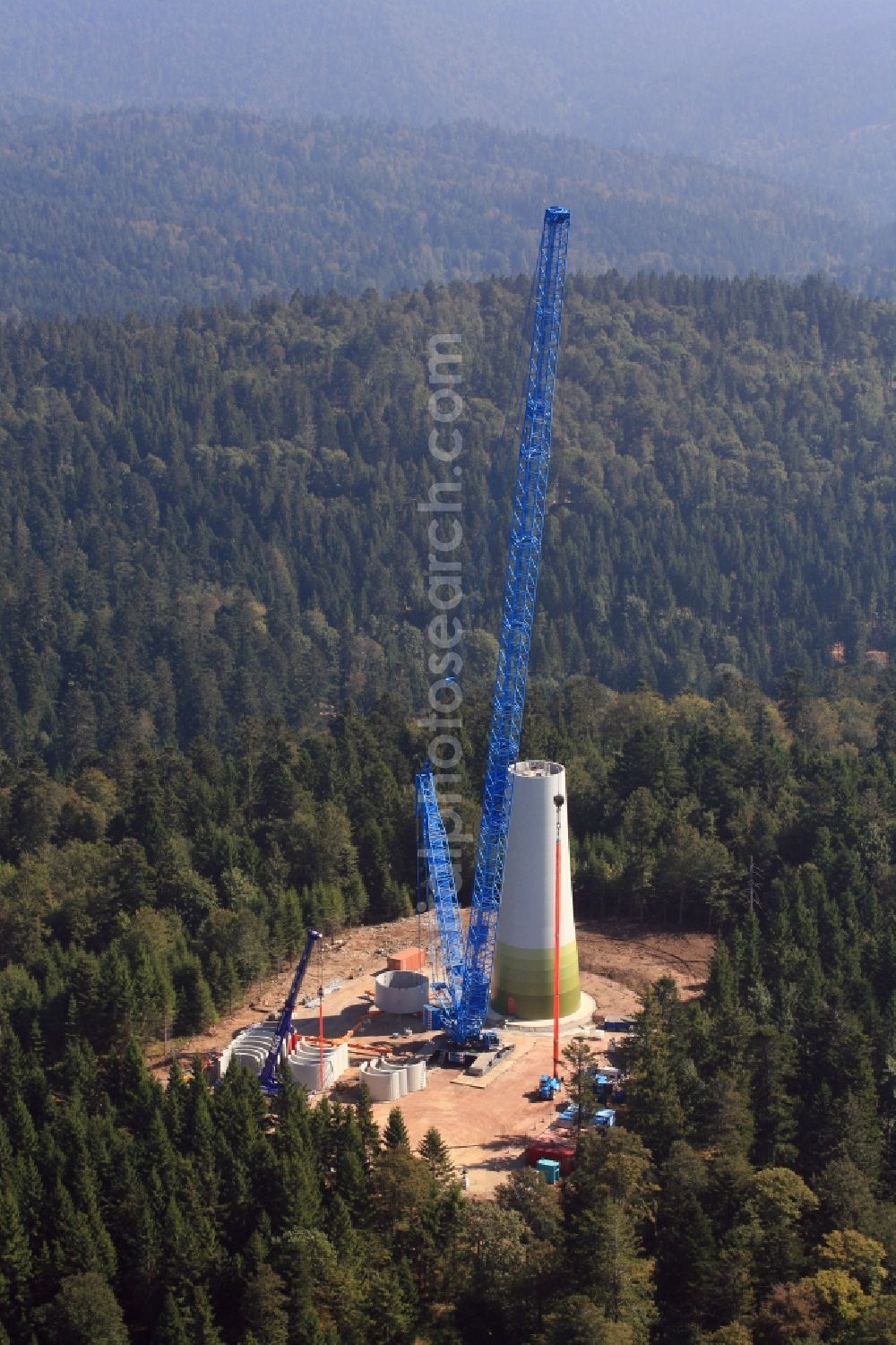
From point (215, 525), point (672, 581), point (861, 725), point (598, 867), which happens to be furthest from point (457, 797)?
point (215, 525)

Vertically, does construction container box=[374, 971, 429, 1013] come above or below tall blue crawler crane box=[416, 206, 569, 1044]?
below

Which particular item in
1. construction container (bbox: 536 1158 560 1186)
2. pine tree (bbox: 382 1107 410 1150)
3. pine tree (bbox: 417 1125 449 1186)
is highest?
pine tree (bbox: 382 1107 410 1150)

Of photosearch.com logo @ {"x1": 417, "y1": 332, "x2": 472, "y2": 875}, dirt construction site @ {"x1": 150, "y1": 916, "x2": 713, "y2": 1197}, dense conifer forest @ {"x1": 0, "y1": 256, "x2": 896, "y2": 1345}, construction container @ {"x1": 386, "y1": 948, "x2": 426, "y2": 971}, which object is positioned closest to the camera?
dense conifer forest @ {"x1": 0, "y1": 256, "x2": 896, "y2": 1345}

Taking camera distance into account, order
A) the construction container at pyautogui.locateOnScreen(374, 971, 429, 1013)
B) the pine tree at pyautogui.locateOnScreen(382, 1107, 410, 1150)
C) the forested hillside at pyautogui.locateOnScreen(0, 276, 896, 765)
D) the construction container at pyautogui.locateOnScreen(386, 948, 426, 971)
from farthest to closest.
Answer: the forested hillside at pyautogui.locateOnScreen(0, 276, 896, 765)
the construction container at pyautogui.locateOnScreen(386, 948, 426, 971)
the construction container at pyautogui.locateOnScreen(374, 971, 429, 1013)
the pine tree at pyautogui.locateOnScreen(382, 1107, 410, 1150)

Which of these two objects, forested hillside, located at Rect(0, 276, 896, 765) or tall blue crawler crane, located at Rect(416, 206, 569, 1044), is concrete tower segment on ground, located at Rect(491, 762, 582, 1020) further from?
forested hillside, located at Rect(0, 276, 896, 765)

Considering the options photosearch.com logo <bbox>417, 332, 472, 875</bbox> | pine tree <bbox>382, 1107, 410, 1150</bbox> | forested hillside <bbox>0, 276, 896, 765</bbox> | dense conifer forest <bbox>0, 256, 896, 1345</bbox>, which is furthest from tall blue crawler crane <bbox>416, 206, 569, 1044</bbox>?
forested hillside <bbox>0, 276, 896, 765</bbox>

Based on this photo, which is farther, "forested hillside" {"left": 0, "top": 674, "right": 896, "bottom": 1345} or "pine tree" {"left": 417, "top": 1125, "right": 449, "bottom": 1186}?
"pine tree" {"left": 417, "top": 1125, "right": 449, "bottom": 1186}
